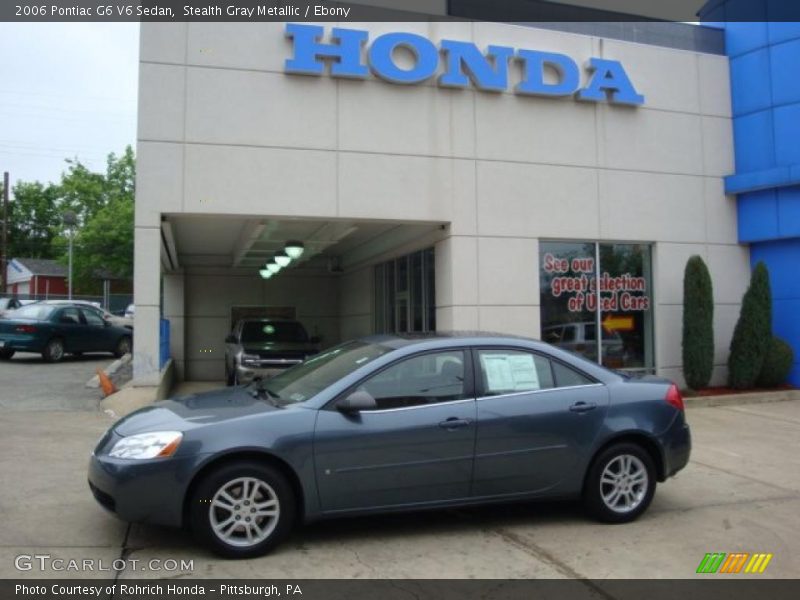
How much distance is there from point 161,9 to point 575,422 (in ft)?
29.2

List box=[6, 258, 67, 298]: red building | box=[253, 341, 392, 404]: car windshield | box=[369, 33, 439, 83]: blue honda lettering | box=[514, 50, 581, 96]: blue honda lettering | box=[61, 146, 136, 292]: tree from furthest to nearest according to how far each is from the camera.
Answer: box=[6, 258, 67, 298]: red building
box=[61, 146, 136, 292]: tree
box=[514, 50, 581, 96]: blue honda lettering
box=[369, 33, 439, 83]: blue honda lettering
box=[253, 341, 392, 404]: car windshield

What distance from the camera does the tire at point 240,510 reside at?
4551mm

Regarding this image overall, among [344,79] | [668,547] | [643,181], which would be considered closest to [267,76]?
[344,79]

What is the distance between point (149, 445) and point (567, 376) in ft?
10.3

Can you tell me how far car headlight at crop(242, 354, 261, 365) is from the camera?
12.8 m

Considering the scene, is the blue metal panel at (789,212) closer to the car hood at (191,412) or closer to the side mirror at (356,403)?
the side mirror at (356,403)

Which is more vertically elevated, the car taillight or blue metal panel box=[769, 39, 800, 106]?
blue metal panel box=[769, 39, 800, 106]

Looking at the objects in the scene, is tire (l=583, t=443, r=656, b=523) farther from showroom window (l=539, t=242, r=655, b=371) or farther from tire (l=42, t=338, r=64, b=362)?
tire (l=42, t=338, r=64, b=362)

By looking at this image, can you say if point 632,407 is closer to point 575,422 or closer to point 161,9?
point 575,422

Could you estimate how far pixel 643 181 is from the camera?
42.2 ft

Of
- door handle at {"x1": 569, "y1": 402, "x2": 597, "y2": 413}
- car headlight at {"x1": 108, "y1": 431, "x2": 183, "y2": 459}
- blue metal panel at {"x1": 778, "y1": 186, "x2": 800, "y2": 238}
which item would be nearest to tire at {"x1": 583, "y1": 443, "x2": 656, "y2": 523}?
door handle at {"x1": 569, "y1": 402, "x2": 597, "y2": 413}

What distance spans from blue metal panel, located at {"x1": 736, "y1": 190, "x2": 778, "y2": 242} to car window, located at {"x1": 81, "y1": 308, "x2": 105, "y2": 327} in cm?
1566

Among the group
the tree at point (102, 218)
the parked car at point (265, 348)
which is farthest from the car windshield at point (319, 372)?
the tree at point (102, 218)
